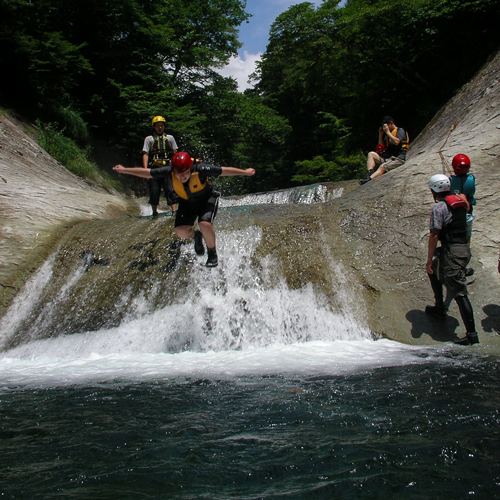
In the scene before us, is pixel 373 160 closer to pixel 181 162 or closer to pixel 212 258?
pixel 212 258

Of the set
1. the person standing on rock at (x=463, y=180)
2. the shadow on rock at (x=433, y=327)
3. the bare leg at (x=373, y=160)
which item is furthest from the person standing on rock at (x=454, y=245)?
the bare leg at (x=373, y=160)

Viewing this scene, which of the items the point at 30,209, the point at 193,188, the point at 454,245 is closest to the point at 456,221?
the point at 454,245

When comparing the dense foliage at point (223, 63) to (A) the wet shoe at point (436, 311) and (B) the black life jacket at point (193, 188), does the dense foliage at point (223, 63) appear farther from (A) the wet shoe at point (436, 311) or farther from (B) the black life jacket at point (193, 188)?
(B) the black life jacket at point (193, 188)

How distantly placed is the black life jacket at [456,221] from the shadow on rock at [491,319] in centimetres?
137

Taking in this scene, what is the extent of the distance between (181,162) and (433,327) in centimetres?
425

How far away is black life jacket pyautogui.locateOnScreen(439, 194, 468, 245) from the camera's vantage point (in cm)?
560

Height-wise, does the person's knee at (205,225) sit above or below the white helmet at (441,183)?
below

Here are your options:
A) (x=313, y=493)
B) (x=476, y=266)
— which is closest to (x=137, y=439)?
(x=313, y=493)

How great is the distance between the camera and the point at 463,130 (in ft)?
32.4

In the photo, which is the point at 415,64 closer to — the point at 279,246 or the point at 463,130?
the point at 463,130

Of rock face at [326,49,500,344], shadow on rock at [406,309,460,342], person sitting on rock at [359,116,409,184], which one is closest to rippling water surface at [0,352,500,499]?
shadow on rock at [406,309,460,342]

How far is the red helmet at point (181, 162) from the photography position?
557 centimetres

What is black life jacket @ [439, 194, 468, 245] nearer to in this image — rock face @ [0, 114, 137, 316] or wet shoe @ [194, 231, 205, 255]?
wet shoe @ [194, 231, 205, 255]

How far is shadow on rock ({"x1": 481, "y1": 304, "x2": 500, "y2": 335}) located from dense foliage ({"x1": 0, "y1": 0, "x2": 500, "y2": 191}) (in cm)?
1145
